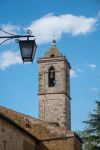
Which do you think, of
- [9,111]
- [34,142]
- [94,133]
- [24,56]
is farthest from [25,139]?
[24,56]

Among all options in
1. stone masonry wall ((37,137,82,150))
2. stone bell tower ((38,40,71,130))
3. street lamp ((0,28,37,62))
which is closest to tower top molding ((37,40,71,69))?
stone bell tower ((38,40,71,130))

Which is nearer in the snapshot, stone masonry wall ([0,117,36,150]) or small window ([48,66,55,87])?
stone masonry wall ([0,117,36,150])

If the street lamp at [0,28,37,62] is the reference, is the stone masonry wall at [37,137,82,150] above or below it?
below

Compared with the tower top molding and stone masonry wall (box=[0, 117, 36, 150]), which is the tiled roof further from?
the tower top molding

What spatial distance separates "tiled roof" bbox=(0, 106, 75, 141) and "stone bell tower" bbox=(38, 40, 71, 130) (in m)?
25.9

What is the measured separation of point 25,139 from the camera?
98.9ft

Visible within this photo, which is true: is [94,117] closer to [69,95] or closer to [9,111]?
[9,111]

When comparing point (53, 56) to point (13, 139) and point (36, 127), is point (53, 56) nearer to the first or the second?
point (36, 127)

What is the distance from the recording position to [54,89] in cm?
6200

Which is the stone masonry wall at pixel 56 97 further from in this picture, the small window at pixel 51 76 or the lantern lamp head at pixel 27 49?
the lantern lamp head at pixel 27 49

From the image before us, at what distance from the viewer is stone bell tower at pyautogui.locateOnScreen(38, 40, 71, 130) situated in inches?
2408

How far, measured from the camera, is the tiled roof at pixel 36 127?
32531 mm

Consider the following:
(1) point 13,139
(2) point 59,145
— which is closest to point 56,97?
(2) point 59,145

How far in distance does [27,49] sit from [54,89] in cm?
5240
